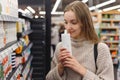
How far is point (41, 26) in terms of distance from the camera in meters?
5.69

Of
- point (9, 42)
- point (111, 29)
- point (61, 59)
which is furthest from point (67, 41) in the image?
point (111, 29)

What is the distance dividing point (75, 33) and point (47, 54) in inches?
110

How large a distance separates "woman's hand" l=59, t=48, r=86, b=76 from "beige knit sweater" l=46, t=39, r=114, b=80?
0.17 feet

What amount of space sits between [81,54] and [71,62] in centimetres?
18

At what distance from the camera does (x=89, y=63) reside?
5.90 feet

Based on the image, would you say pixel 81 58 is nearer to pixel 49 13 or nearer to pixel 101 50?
pixel 101 50

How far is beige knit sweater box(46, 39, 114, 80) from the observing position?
1742mm

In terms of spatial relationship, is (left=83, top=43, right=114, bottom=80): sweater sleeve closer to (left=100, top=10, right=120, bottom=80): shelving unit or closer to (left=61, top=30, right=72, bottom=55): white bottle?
(left=61, top=30, right=72, bottom=55): white bottle

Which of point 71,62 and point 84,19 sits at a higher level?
point 84,19

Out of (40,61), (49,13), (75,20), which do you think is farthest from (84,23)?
(40,61)

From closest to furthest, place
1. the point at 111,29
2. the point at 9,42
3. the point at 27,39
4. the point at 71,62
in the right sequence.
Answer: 1. the point at 71,62
2. the point at 9,42
3. the point at 27,39
4. the point at 111,29

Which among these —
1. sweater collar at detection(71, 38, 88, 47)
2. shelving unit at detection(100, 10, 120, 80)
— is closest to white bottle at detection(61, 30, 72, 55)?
sweater collar at detection(71, 38, 88, 47)

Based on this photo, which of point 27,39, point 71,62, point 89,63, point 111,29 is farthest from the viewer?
point 111,29

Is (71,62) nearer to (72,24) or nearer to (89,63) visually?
(89,63)
